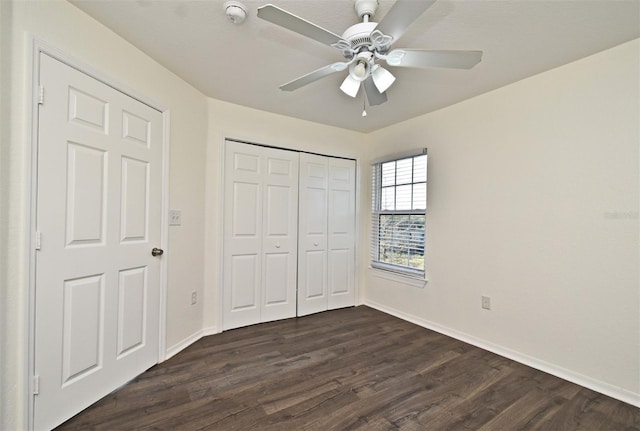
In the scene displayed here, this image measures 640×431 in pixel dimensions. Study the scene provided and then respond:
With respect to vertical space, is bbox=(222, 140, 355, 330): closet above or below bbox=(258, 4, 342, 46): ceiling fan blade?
below

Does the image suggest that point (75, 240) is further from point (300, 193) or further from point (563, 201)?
point (563, 201)

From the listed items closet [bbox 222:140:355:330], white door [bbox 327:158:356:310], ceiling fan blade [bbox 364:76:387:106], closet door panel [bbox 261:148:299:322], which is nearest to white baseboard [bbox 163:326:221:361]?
closet [bbox 222:140:355:330]

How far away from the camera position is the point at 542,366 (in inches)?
90.7

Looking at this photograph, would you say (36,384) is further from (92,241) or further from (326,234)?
(326,234)

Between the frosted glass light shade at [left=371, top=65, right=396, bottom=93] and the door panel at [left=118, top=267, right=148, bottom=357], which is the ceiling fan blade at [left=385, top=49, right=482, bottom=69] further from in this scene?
the door panel at [left=118, top=267, right=148, bottom=357]

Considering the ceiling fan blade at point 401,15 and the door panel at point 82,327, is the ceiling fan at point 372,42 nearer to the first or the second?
the ceiling fan blade at point 401,15

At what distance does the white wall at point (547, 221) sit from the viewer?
6.40 feet

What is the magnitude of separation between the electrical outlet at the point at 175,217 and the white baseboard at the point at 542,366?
108 inches

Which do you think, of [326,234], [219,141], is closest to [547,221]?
[326,234]

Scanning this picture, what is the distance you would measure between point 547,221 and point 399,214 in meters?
1.54

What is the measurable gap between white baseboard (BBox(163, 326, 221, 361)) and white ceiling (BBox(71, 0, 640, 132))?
2367mm

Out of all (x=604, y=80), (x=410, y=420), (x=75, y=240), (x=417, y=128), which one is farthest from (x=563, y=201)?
(x=75, y=240)

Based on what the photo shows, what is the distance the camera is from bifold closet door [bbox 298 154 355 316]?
11.7ft

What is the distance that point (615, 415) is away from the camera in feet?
5.83
